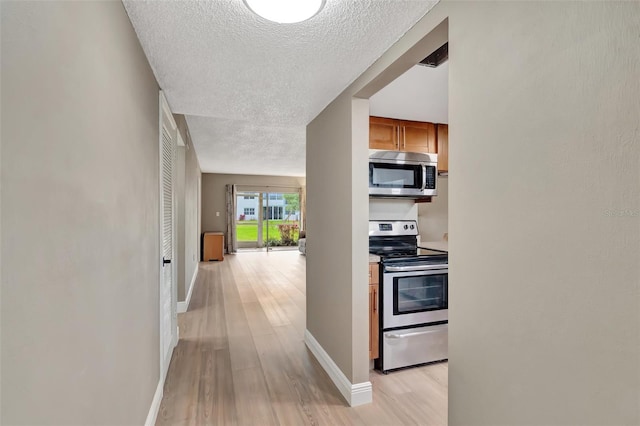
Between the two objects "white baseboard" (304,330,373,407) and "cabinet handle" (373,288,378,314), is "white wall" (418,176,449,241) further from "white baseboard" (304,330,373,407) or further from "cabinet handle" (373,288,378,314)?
"white baseboard" (304,330,373,407)

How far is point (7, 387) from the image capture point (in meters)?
0.62

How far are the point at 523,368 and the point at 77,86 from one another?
161 centimetres

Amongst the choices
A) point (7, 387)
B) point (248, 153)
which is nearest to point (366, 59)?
point (7, 387)

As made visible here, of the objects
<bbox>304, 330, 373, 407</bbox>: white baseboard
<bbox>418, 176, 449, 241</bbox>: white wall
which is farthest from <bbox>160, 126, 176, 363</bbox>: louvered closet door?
<bbox>418, 176, 449, 241</bbox>: white wall

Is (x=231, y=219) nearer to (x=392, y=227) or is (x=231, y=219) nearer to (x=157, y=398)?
(x=392, y=227)

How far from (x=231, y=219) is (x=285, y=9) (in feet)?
28.8

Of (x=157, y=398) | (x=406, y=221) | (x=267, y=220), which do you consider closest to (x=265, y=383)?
(x=157, y=398)

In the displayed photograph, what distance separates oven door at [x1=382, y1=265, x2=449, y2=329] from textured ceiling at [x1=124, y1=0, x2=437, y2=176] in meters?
1.57

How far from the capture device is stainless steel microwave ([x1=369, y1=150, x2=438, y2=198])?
9.65ft

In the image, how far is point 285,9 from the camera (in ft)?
4.22

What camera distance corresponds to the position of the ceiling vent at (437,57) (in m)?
1.85

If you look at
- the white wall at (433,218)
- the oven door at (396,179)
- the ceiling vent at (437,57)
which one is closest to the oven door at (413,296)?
the oven door at (396,179)

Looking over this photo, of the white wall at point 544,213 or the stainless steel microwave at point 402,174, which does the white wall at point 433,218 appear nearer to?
the stainless steel microwave at point 402,174

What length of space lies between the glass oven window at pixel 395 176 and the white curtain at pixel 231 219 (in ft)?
24.1
